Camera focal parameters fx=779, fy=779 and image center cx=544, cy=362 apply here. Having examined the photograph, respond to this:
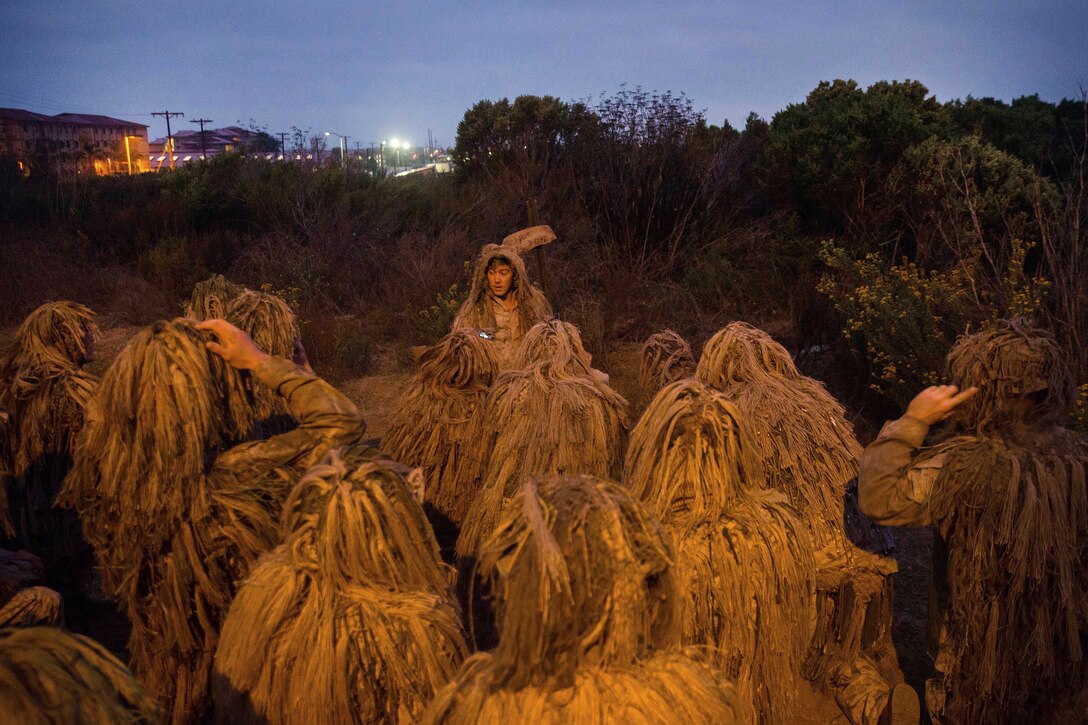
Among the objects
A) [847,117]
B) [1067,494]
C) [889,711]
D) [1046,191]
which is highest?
[847,117]

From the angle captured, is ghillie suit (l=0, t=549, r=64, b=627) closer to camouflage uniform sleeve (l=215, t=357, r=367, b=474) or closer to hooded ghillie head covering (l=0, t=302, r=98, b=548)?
camouflage uniform sleeve (l=215, t=357, r=367, b=474)

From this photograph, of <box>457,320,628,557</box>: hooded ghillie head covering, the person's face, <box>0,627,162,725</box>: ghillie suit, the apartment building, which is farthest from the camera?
the apartment building

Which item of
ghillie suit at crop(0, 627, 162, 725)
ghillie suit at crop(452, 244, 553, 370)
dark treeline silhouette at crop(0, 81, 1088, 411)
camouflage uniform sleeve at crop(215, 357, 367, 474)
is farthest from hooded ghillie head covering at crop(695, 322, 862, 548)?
dark treeline silhouette at crop(0, 81, 1088, 411)

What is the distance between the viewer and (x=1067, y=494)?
266 cm

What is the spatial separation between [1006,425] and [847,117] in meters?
10.2

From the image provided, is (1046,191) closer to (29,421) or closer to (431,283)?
(431,283)

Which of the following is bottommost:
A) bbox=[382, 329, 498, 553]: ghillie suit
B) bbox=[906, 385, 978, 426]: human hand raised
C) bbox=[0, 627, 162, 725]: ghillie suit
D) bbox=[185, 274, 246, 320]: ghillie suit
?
bbox=[382, 329, 498, 553]: ghillie suit

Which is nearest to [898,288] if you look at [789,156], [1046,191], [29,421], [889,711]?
[1046,191]

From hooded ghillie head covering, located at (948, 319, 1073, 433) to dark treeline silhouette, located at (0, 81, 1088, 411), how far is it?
15.5 ft

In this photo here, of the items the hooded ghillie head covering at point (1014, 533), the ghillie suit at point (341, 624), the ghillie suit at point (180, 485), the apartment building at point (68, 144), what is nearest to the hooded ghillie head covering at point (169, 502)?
the ghillie suit at point (180, 485)

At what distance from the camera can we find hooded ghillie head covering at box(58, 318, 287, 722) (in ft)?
8.18

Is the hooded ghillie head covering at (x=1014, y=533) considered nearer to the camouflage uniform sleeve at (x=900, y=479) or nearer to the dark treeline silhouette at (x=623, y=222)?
the camouflage uniform sleeve at (x=900, y=479)

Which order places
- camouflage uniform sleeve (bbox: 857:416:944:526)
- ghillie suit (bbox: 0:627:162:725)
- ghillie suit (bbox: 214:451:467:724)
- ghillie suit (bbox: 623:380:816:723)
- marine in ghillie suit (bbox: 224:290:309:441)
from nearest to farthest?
1. ghillie suit (bbox: 0:627:162:725)
2. ghillie suit (bbox: 214:451:467:724)
3. ghillie suit (bbox: 623:380:816:723)
4. camouflage uniform sleeve (bbox: 857:416:944:526)
5. marine in ghillie suit (bbox: 224:290:309:441)

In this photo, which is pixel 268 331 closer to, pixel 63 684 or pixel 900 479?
pixel 63 684
